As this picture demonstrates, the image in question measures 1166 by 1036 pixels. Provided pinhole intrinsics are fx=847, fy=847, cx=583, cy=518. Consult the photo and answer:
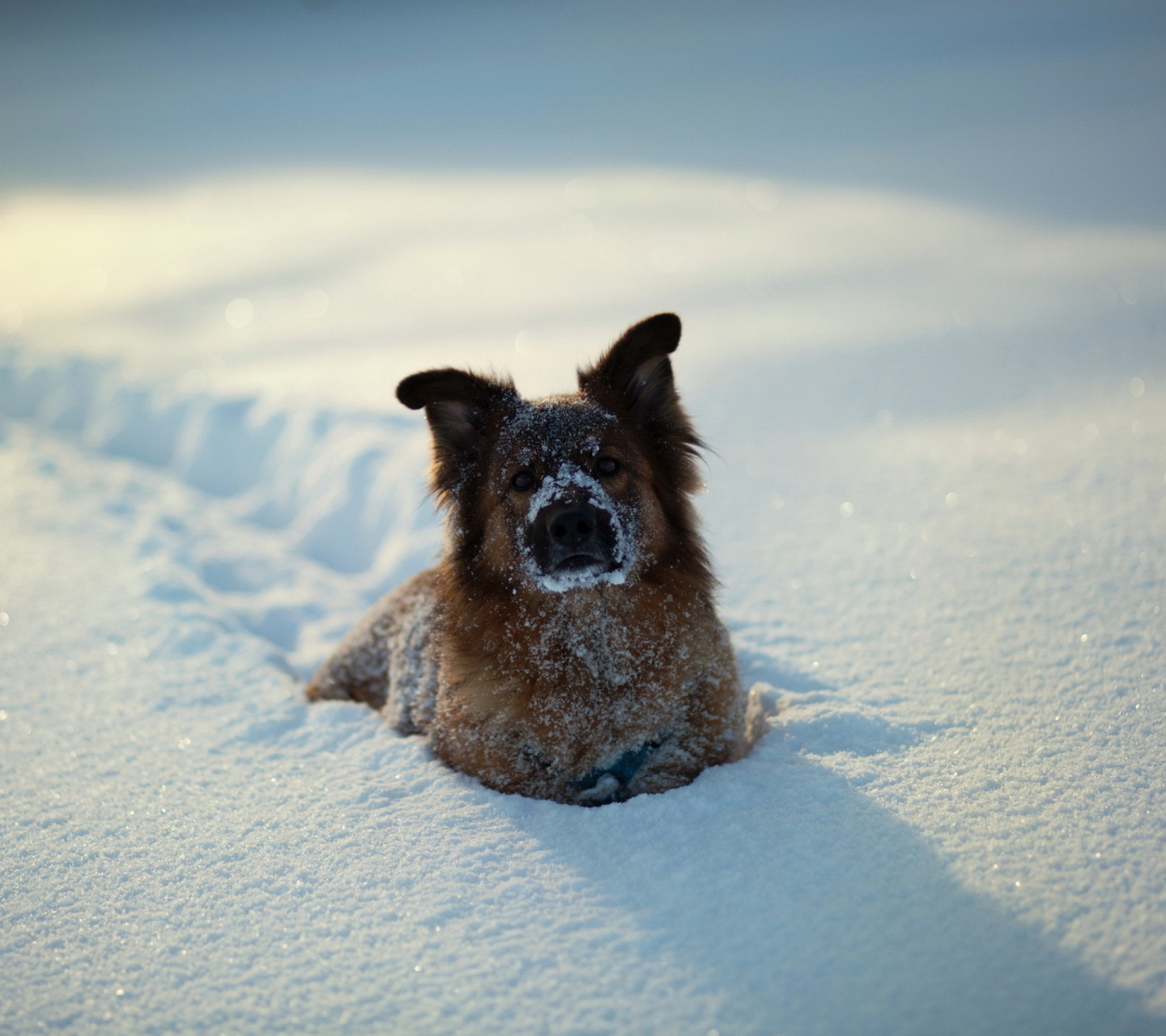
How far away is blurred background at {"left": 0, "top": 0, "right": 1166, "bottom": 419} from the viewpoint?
7.59 meters

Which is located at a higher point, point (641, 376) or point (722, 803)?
point (641, 376)

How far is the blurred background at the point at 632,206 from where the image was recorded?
7590 millimetres

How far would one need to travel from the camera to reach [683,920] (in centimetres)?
237

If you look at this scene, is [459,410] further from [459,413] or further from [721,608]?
[721,608]

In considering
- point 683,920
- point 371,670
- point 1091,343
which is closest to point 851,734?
point 683,920

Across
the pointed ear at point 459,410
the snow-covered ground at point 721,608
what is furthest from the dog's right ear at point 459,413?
the snow-covered ground at point 721,608

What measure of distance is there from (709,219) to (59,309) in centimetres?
835

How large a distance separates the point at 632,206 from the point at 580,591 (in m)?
10.1

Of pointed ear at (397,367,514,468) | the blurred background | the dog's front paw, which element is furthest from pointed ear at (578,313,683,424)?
the blurred background

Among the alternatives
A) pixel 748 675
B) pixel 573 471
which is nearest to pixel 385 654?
pixel 573 471

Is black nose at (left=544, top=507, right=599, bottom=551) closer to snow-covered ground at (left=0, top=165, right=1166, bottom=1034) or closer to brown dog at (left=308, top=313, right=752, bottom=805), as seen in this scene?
brown dog at (left=308, top=313, right=752, bottom=805)

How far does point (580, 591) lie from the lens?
3303mm

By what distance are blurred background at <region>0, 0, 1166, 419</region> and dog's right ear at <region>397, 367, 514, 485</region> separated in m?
3.16

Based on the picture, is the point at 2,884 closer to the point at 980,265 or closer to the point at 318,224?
the point at 980,265
